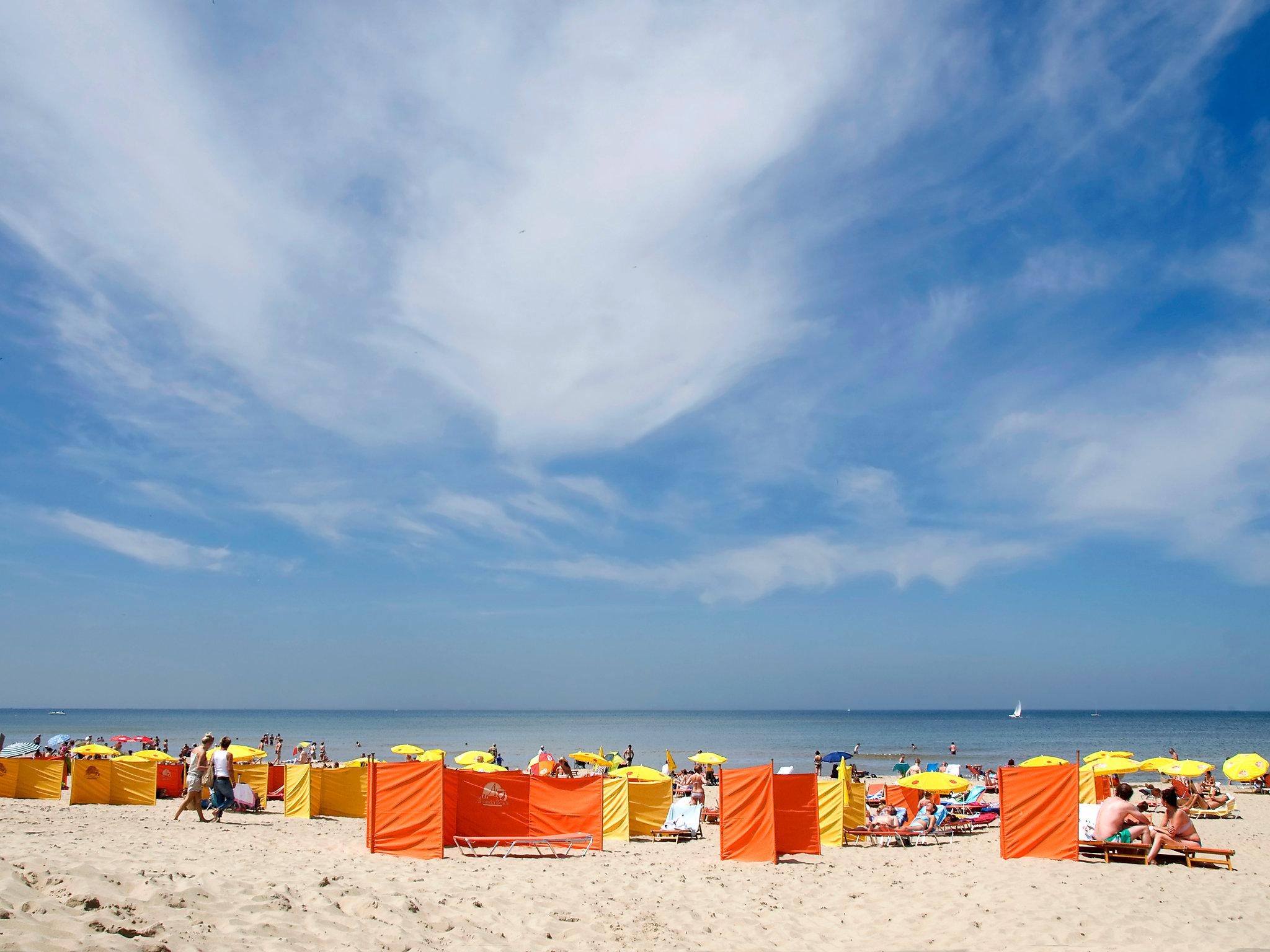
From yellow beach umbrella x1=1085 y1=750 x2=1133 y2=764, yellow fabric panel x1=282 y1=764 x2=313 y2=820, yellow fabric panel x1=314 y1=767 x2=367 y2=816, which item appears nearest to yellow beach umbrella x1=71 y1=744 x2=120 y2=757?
yellow fabric panel x1=282 y1=764 x2=313 y2=820

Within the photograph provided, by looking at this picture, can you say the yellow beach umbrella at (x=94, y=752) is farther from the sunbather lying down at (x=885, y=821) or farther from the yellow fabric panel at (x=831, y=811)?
the sunbather lying down at (x=885, y=821)

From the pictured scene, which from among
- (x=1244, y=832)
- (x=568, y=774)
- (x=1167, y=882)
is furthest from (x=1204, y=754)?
(x=1167, y=882)

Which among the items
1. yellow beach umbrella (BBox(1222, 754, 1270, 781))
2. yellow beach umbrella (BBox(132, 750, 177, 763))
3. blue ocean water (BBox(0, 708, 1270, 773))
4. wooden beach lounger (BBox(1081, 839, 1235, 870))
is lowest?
blue ocean water (BBox(0, 708, 1270, 773))

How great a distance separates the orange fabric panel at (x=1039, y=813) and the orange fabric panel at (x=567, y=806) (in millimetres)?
6059

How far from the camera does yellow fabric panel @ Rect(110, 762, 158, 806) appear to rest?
1859cm

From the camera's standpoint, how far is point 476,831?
13422 mm

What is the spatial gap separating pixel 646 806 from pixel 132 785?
11.2 meters

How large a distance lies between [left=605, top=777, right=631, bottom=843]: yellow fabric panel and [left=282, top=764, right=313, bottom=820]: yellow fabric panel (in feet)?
20.0

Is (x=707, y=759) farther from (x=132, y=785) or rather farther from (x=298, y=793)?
(x=132, y=785)

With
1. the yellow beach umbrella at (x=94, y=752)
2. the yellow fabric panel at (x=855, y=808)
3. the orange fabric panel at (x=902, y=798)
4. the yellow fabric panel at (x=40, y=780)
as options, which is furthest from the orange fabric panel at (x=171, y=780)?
the orange fabric panel at (x=902, y=798)

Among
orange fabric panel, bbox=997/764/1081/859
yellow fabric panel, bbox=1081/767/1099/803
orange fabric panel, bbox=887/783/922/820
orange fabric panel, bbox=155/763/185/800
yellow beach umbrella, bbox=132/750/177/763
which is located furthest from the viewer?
yellow beach umbrella, bbox=132/750/177/763

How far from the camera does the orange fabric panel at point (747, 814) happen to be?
13.1 m

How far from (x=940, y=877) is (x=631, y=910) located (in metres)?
4.99

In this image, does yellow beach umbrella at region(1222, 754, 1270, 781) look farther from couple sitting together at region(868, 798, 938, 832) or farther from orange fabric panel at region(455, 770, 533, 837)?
orange fabric panel at region(455, 770, 533, 837)
